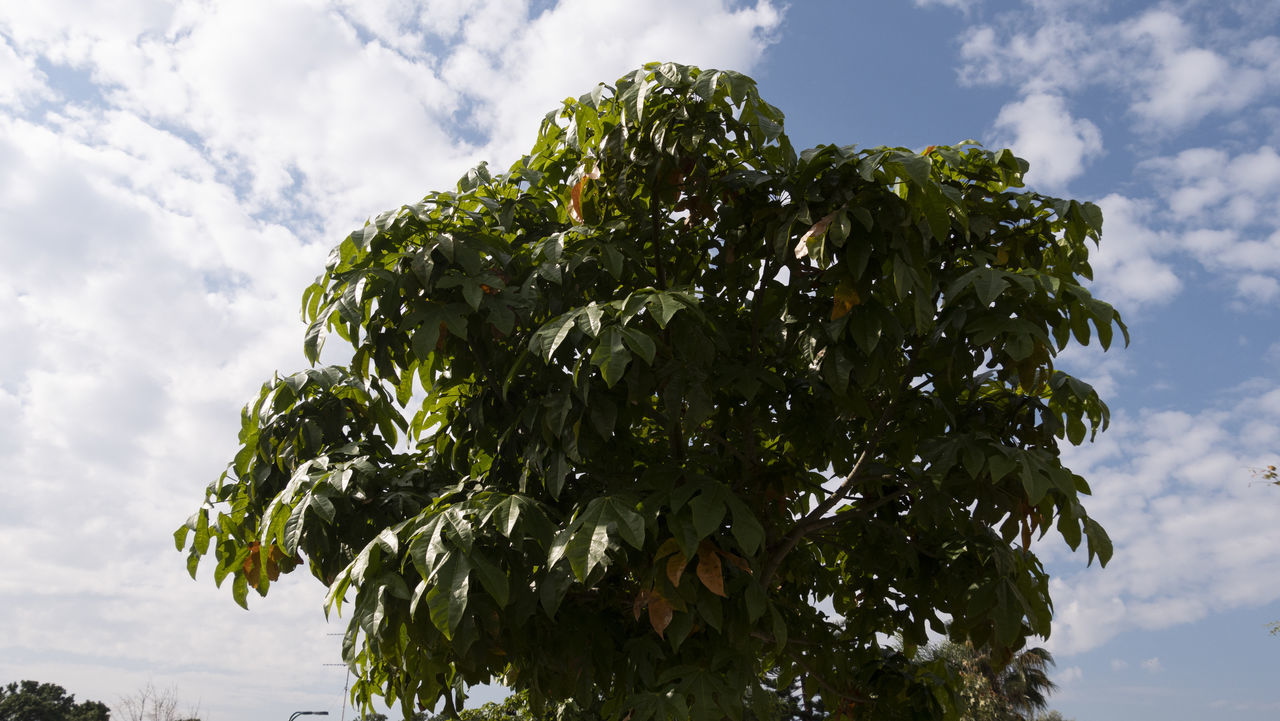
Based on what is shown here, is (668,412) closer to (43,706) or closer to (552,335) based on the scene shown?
(552,335)

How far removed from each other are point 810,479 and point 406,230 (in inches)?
89.5

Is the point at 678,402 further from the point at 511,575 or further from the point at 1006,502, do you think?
the point at 1006,502

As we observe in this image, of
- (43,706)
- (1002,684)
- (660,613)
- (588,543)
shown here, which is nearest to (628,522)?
(588,543)

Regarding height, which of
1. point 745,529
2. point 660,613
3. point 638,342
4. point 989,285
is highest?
point 989,285

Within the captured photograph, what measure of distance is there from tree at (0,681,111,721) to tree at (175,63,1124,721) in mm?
30086

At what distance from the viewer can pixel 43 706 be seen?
28547 millimetres

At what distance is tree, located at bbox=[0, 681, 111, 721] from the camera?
2812cm

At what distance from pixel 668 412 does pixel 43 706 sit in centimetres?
3230

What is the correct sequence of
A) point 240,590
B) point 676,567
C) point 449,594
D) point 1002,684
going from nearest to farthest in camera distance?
point 449,594 < point 676,567 < point 240,590 < point 1002,684

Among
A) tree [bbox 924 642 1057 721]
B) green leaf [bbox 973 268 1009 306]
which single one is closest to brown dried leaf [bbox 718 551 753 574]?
green leaf [bbox 973 268 1009 306]

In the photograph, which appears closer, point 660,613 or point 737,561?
point 660,613

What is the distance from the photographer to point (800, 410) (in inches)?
173

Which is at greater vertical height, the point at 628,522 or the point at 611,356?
the point at 611,356

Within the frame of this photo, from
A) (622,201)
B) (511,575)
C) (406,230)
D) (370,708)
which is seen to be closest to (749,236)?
(622,201)
